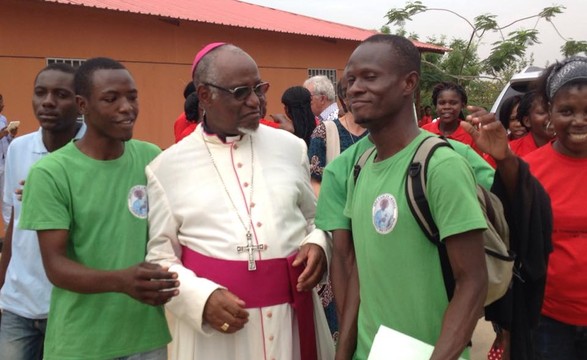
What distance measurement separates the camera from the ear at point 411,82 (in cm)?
214

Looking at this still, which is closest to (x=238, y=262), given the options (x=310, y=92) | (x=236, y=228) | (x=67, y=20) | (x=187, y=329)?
(x=236, y=228)

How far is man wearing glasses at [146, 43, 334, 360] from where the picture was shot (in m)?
2.51

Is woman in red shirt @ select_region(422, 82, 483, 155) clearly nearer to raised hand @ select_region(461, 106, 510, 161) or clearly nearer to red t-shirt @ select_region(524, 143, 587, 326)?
red t-shirt @ select_region(524, 143, 587, 326)

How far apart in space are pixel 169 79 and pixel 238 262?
418 inches

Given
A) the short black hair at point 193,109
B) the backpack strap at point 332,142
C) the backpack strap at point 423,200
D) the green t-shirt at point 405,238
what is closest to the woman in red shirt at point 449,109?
the backpack strap at point 332,142

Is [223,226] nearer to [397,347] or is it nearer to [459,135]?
[397,347]

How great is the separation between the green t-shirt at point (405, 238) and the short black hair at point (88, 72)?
124 centimetres

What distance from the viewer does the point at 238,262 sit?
2502 mm

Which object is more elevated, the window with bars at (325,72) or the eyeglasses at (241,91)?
the window with bars at (325,72)

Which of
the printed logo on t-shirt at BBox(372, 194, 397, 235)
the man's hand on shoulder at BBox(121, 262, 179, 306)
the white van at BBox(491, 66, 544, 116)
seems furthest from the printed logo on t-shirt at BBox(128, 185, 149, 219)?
the white van at BBox(491, 66, 544, 116)

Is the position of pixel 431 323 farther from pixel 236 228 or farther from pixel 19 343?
pixel 19 343

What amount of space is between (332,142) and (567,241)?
1629 mm

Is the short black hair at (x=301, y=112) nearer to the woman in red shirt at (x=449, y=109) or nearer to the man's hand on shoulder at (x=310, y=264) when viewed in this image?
the woman in red shirt at (x=449, y=109)

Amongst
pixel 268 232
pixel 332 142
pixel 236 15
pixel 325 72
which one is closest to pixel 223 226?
pixel 268 232
